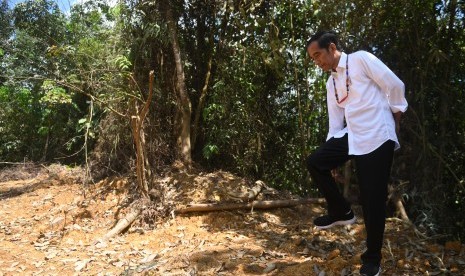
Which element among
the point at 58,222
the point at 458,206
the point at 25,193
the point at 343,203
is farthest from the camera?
the point at 25,193

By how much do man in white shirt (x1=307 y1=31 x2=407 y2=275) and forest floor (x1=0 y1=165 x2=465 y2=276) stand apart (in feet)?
3.15

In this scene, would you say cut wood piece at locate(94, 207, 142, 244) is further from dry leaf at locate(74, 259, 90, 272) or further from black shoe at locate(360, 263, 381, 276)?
black shoe at locate(360, 263, 381, 276)

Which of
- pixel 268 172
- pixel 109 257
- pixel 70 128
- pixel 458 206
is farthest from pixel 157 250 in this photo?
pixel 70 128

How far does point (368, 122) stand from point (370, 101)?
0.46ft

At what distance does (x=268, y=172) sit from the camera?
6852 mm

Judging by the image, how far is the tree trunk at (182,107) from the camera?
6.17m

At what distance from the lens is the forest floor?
3739mm

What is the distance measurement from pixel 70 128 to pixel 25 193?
3.61 meters

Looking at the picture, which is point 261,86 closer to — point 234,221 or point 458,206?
point 234,221

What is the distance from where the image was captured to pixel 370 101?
104 inches

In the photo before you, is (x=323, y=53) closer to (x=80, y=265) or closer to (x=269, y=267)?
(x=269, y=267)

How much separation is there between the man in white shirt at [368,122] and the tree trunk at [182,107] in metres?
3.69

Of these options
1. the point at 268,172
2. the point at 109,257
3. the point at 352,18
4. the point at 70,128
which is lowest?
the point at 109,257

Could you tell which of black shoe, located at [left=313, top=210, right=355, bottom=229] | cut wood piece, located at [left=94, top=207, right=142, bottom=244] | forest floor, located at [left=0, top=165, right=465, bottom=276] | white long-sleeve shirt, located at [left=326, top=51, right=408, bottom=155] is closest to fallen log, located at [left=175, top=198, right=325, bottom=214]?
forest floor, located at [left=0, top=165, right=465, bottom=276]
